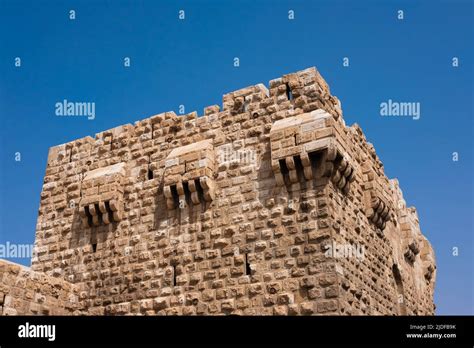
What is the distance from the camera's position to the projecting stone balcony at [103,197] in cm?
1090

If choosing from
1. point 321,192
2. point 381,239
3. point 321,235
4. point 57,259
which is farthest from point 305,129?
point 57,259

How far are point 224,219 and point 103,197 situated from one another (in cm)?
263

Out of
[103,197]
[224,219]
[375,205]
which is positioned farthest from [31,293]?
[375,205]

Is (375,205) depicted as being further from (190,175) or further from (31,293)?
(31,293)

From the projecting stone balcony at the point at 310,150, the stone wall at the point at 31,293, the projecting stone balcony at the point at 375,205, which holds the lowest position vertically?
the stone wall at the point at 31,293

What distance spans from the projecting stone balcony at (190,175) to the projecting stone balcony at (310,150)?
121 centimetres

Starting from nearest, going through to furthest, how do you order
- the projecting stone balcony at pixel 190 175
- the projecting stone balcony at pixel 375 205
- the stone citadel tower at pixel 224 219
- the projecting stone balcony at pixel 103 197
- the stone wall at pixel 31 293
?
the stone citadel tower at pixel 224 219 < the stone wall at pixel 31 293 < the projecting stone balcony at pixel 190 175 < the projecting stone balcony at pixel 375 205 < the projecting stone balcony at pixel 103 197

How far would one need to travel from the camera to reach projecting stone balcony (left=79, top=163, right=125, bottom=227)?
35.8 ft

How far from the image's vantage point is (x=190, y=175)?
10016 mm

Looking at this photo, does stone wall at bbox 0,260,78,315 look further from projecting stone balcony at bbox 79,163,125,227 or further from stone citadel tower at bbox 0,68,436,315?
projecting stone balcony at bbox 79,163,125,227

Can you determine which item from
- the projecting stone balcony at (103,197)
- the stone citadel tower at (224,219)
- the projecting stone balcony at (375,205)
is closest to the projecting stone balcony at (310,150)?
the stone citadel tower at (224,219)

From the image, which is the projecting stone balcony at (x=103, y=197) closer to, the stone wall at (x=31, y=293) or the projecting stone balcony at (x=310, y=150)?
the stone wall at (x=31, y=293)
